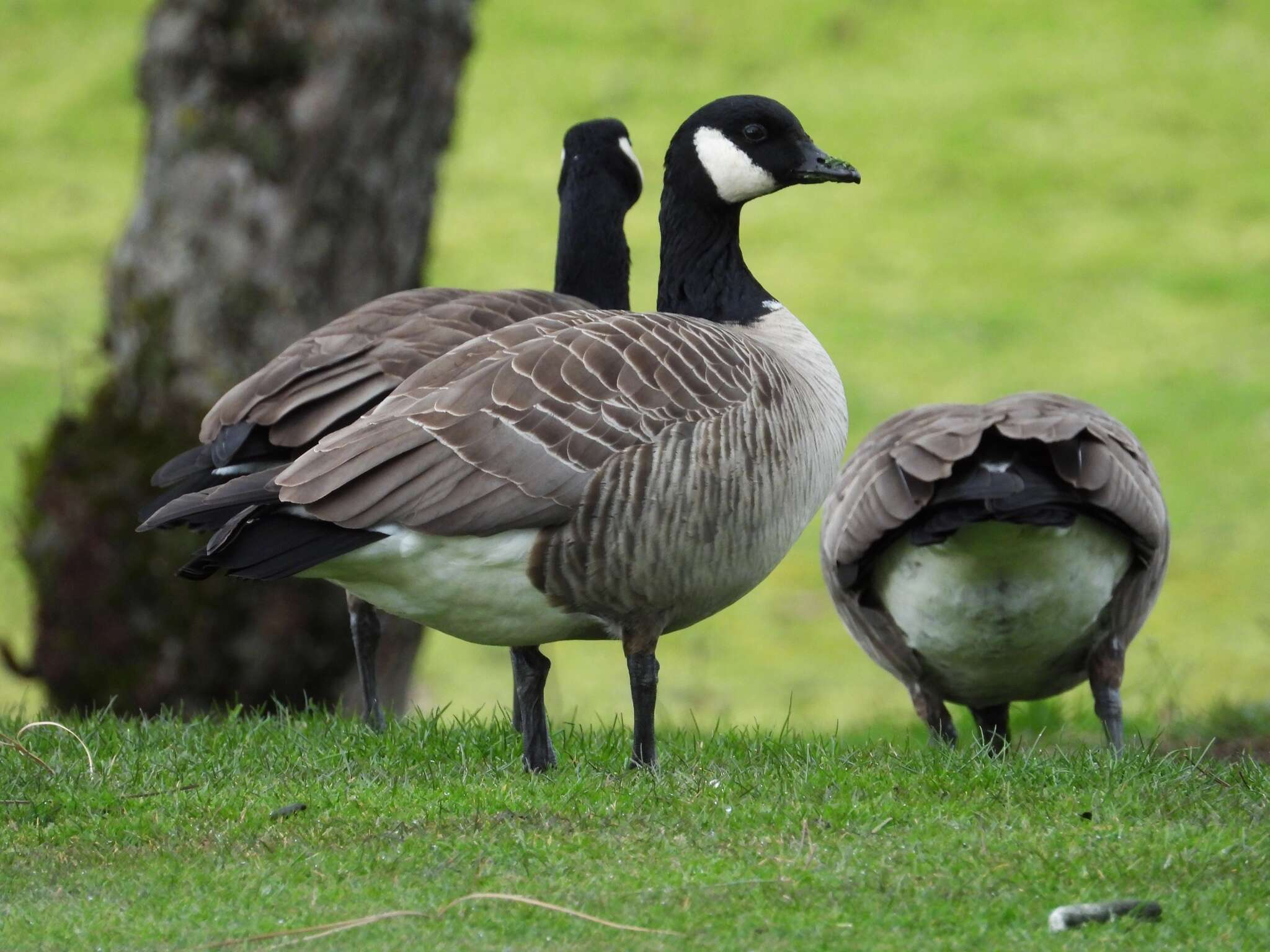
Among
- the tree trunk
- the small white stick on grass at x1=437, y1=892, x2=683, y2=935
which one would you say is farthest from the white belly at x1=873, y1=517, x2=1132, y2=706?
the tree trunk

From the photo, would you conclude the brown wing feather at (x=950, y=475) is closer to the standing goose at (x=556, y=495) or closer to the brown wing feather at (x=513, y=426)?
the standing goose at (x=556, y=495)

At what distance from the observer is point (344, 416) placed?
6352mm

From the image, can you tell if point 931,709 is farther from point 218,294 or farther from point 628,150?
point 218,294

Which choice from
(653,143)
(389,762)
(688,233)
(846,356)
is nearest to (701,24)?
(653,143)

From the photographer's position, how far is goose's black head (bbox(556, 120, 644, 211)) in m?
8.31

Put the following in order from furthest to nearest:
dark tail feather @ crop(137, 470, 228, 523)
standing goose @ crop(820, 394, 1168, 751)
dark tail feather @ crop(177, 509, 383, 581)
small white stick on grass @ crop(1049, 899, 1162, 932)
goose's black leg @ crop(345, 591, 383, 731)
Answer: goose's black leg @ crop(345, 591, 383, 731)
dark tail feather @ crop(137, 470, 228, 523)
standing goose @ crop(820, 394, 1168, 751)
dark tail feather @ crop(177, 509, 383, 581)
small white stick on grass @ crop(1049, 899, 1162, 932)

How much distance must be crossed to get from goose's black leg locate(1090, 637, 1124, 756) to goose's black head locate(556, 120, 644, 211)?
3.28 metres

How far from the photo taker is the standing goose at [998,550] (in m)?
5.75

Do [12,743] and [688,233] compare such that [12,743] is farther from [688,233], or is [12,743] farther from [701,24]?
[701,24]

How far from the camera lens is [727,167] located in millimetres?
6637

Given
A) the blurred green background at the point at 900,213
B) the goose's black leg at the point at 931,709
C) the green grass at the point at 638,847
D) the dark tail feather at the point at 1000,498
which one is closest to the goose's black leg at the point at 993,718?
the goose's black leg at the point at 931,709

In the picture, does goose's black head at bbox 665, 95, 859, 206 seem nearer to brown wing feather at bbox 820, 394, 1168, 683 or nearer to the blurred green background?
brown wing feather at bbox 820, 394, 1168, 683

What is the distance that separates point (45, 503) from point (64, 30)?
1420 cm

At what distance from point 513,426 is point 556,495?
0.89ft
